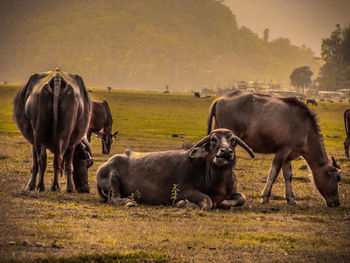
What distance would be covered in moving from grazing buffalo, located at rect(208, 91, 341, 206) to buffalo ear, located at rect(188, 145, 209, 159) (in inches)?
96.4

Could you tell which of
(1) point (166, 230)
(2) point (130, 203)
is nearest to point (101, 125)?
(2) point (130, 203)

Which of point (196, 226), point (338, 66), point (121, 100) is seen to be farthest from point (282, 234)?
point (338, 66)

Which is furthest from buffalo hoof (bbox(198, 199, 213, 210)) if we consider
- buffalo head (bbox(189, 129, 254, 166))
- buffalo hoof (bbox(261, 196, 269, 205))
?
buffalo hoof (bbox(261, 196, 269, 205))

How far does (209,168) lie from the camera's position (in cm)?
1171

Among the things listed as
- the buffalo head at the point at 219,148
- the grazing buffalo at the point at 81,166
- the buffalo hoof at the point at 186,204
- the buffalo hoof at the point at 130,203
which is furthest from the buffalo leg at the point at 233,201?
the grazing buffalo at the point at 81,166

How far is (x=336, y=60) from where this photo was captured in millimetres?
187375

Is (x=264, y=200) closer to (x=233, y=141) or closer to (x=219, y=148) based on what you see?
(x=233, y=141)

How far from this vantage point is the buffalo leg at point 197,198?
37.5 ft

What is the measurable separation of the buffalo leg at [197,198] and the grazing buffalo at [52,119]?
3.09m

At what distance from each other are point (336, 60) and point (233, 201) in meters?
185

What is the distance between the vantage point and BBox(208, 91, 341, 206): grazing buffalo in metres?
13.5

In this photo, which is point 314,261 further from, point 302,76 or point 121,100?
Result: point 302,76

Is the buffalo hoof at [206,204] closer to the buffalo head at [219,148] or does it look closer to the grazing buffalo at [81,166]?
the buffalo head at [219,148]

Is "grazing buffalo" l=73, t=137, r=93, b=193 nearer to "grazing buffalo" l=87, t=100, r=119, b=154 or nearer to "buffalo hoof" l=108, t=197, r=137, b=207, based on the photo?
"buffalo hoof" l=108, t=197, r=137, b=207
